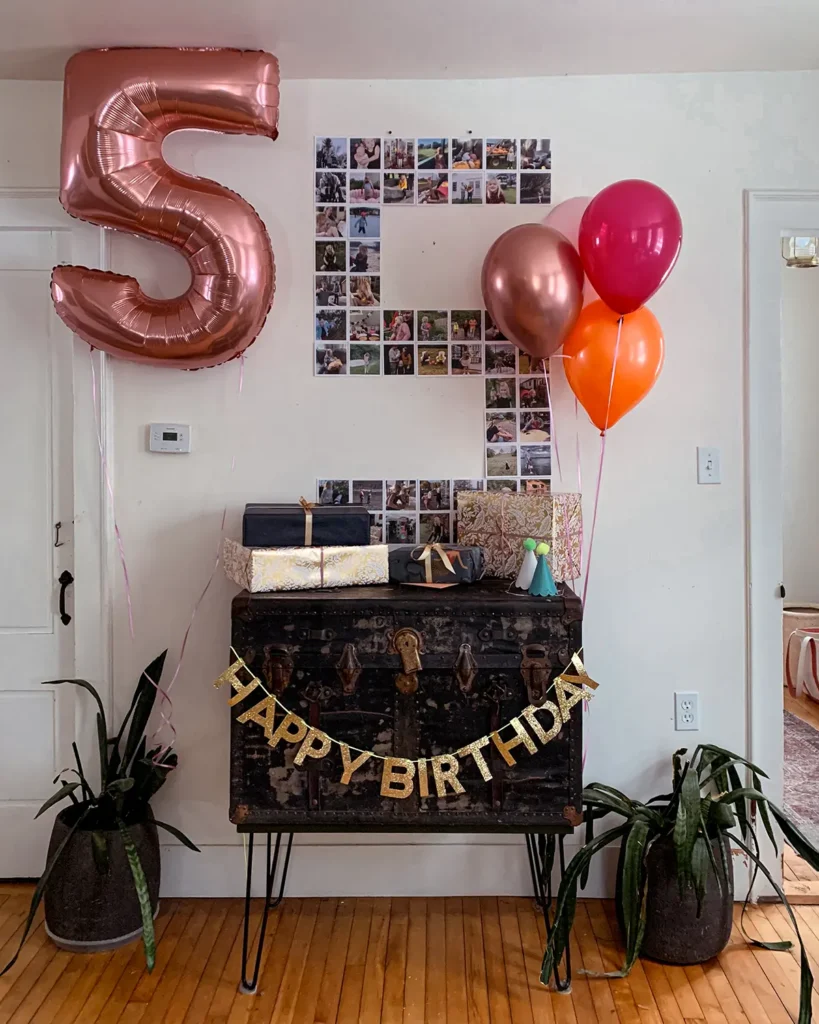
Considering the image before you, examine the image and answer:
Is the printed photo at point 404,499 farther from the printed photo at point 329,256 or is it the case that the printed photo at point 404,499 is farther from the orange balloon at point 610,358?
the printed photo at point 329,256

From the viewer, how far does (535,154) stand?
2.29 meters

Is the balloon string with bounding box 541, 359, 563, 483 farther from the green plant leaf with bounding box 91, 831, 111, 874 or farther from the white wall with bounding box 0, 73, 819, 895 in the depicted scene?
the green plant leaf with bounding box 91, 831, 111, 874

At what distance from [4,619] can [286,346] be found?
1218 millimetres

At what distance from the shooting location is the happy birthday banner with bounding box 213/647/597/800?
6.25 ft

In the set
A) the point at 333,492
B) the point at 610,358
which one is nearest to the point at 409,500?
the point at 333,492

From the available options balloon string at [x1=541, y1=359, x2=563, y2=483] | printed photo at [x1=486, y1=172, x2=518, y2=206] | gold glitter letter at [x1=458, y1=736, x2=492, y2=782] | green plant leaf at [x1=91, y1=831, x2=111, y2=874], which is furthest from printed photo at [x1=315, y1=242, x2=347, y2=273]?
green plant leaf at [x1=91, y1=831, x2=111, y2=874]

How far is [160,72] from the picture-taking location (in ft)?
6.91

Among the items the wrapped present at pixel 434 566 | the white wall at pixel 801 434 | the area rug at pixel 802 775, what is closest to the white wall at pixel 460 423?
the wrapped present at pixel 434 566

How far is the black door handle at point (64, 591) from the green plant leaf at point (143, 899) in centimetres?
68

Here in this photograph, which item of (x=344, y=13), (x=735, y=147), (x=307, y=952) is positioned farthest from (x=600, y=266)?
(x=307, y=952)

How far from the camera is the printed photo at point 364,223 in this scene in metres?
2.30

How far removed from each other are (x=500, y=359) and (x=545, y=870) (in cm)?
144

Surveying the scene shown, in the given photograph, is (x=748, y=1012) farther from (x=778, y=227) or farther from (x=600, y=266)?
(x=778, y=227)

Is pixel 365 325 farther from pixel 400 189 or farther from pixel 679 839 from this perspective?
pixel 679 839
